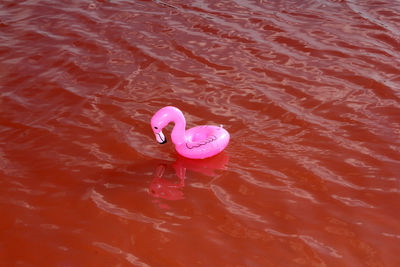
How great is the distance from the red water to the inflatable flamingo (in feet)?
0.42

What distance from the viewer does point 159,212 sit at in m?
3.26

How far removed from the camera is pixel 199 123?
4289 mm

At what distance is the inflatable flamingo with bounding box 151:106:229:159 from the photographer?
361 cm

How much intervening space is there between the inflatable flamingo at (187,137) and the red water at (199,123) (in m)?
0.13

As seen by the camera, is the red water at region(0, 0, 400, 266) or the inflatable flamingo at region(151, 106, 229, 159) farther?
the inflatable flamingo at region(151, 106, 229, 159)

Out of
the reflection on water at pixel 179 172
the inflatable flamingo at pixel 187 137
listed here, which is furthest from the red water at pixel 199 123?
the inflatable flamingo at pixel 187 137

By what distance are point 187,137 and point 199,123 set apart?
1.77 feet

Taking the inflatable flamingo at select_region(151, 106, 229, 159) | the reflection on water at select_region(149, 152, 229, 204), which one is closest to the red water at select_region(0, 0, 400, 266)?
the reflection on water at select_region(149, 152, 229, 204)

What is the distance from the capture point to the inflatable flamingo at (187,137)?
3.61 m

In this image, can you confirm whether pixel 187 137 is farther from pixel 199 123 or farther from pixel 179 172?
pixel 199 123

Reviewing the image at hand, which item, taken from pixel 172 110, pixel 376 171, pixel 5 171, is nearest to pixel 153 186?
pixel 172 110

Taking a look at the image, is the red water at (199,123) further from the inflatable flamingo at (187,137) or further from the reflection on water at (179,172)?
the inflatable flamingo at (187,137)

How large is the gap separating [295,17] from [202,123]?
2843 mm

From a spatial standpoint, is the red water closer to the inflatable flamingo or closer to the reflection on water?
the reflection on water
